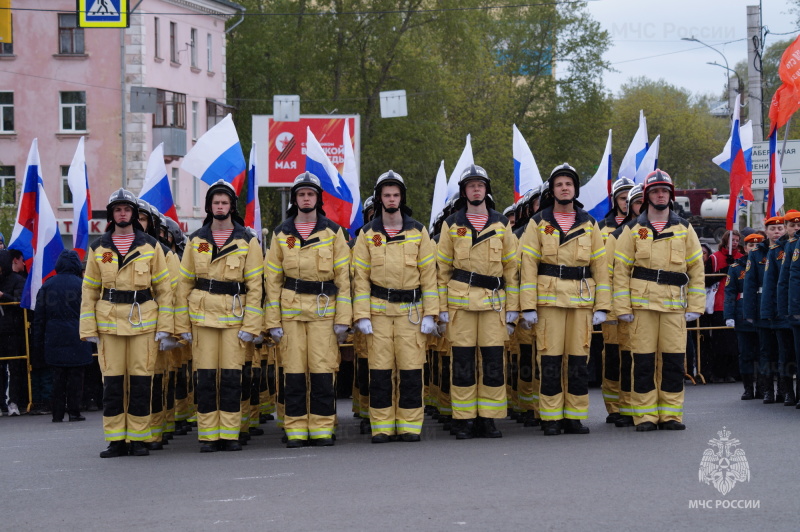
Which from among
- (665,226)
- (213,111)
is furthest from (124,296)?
(213,111)

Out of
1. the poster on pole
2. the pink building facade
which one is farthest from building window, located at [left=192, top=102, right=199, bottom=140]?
the poster on pole

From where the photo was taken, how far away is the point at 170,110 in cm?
5006

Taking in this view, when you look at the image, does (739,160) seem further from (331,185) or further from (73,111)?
(73,111)

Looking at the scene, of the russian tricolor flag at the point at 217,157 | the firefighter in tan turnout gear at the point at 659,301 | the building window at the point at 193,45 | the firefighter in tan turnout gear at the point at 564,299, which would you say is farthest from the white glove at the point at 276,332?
the building window at the point at 193,45

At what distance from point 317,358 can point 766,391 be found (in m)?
5.74

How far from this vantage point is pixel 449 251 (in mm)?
11844

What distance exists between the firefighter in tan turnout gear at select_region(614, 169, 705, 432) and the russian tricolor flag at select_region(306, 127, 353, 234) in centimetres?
505

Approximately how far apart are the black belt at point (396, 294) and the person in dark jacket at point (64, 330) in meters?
5.16

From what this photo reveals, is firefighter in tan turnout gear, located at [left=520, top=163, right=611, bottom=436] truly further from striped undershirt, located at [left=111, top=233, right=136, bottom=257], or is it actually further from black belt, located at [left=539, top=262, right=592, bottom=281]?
striped undershirt, located at [left=111, top=233, right=136, bottom=257]

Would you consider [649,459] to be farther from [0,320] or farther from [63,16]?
[63,16]

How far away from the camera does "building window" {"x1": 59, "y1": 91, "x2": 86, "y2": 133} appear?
4878 centimetres

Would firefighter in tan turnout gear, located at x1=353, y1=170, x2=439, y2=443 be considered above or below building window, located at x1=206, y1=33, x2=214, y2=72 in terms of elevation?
below

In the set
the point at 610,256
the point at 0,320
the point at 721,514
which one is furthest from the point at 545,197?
the point at 0,320

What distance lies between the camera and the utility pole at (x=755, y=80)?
24.6 m
